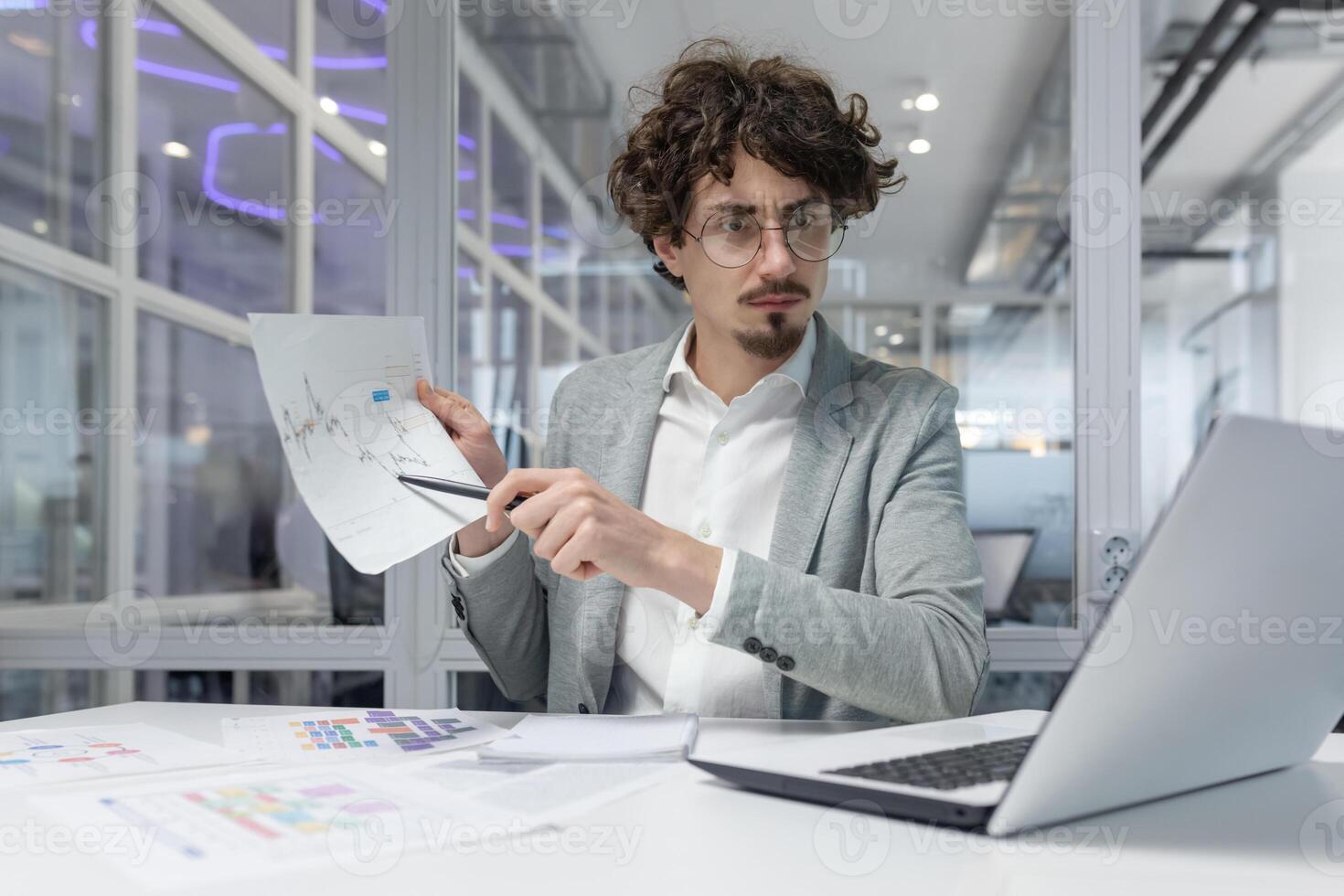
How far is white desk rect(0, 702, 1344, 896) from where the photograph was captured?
0.58 meters

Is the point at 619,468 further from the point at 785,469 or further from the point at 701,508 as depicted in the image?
the point at 785,469

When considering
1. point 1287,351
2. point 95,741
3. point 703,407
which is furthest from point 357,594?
point 1287,351

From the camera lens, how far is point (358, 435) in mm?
1104

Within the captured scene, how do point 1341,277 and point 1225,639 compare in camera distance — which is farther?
point 1341,277

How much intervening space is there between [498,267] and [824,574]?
1123mm

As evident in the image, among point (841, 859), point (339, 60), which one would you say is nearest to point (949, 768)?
point (841, 859)

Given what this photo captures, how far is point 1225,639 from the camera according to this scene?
65cm

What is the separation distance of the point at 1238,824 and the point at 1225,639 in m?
0.16

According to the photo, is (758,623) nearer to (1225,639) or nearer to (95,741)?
(1225,639)

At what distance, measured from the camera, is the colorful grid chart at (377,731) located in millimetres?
956

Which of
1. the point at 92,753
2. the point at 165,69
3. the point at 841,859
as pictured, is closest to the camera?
the point at 841,859

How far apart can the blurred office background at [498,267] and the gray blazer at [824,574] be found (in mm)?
562

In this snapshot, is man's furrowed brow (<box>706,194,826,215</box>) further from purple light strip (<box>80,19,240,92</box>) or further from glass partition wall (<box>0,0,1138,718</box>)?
purple light strip (<box>80,19,240,92</box>)

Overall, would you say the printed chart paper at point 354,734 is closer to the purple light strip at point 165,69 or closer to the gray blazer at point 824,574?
the gray blazer at point 824,574
